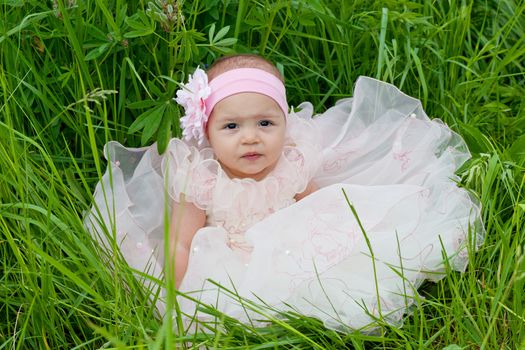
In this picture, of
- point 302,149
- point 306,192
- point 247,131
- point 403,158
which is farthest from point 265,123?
point 403,158

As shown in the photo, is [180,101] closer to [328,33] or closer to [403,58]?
[328,33]

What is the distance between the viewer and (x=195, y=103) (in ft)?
8.46

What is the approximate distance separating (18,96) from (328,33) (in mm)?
1058

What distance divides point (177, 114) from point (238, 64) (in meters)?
0.24

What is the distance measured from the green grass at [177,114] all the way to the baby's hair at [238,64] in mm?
59

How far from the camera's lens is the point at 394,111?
9.68 feet

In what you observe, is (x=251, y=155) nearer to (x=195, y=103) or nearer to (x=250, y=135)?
(x=250, y=135)

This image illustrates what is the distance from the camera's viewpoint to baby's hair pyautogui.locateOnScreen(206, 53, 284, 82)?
262 cm

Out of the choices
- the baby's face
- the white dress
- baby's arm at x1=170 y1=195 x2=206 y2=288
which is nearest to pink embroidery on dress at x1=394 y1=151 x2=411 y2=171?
the white dress

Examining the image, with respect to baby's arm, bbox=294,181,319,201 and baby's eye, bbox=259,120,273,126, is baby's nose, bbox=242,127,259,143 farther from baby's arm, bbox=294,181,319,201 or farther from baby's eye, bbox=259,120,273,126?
baby's arm, bbox=294,181,319,201

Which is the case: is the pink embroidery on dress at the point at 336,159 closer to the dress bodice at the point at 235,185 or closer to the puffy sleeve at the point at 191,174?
the dress bodice at the point at 235,185

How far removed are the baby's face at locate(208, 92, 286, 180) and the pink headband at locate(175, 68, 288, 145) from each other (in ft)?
0.06

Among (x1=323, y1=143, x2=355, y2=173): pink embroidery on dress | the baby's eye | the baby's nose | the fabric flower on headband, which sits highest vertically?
the fabric flower on headband

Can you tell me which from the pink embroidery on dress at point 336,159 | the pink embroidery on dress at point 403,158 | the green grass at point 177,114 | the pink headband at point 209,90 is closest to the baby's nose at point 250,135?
the pink headband at point 209,90
